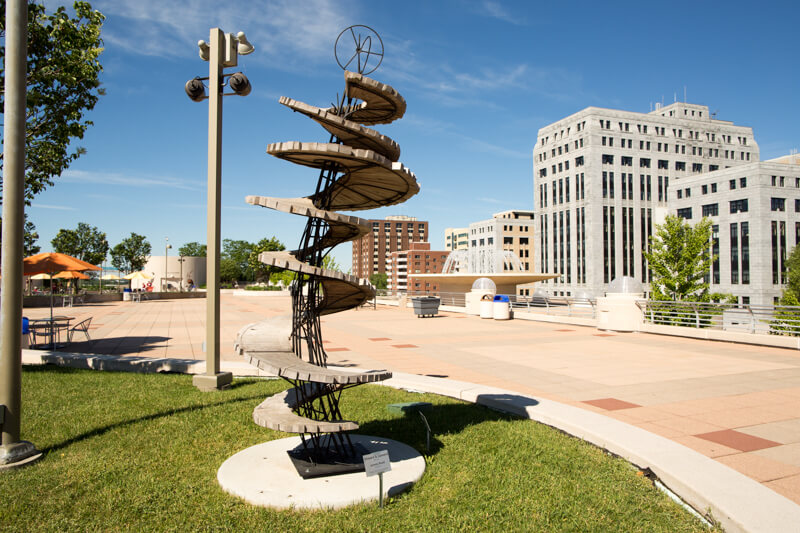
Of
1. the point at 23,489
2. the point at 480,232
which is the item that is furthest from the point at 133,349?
the point at 480,232

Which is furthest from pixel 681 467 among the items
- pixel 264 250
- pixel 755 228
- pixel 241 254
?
pixel 241 254

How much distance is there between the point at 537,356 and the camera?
42.3 ft

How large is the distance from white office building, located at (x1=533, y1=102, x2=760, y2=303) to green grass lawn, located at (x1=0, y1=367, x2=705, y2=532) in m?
82.8

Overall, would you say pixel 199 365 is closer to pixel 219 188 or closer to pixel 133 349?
pixel 219 188

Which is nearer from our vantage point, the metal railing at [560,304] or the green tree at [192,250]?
the metal railing at [560,304]

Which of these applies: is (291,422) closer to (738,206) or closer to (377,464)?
(377,464)

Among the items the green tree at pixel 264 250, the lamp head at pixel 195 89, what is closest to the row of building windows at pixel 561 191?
the green tree at pixel 264 250

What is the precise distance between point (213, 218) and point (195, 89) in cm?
247

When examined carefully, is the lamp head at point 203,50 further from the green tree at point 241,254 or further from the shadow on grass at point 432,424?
the green tree at point 241,254

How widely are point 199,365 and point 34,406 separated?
127 inches

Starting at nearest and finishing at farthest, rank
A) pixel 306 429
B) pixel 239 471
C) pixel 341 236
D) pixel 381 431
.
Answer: pixel 306 429
pixel 239 471
pixel 341 236
pixel 381 431

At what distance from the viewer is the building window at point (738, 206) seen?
70562 millimetres

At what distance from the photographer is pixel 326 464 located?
511cm

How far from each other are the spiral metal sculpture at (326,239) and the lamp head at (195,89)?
15.2ft
